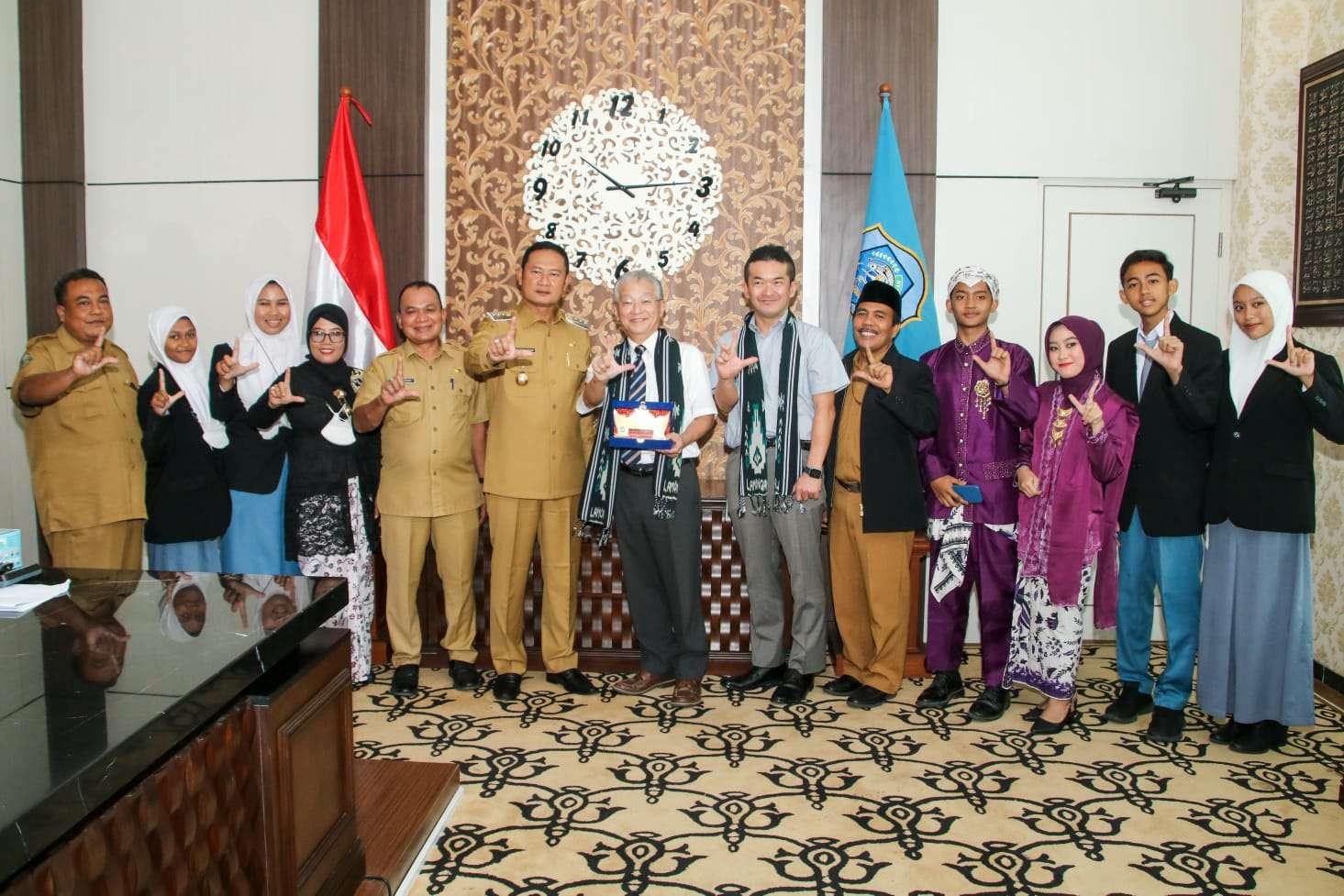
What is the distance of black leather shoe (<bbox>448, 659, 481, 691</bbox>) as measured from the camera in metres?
3.86

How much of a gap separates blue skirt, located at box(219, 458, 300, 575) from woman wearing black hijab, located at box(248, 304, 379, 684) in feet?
0.66

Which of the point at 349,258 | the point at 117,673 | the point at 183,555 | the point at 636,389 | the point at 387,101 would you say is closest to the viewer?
the point at 117,673

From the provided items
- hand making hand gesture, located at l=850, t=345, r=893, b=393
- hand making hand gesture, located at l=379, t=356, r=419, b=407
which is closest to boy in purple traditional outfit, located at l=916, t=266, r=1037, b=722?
hand making hand gesture, located at l=850, t=345, r=893, b=393

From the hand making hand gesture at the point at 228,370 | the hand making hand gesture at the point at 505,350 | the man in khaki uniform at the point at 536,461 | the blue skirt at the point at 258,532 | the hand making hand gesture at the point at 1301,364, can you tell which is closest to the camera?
the hand making hand gesture at the point at 1301,364

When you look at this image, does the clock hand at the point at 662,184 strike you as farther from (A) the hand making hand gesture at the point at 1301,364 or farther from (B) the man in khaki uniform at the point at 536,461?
(A) the hand making hand gesture at the point at 1301,364

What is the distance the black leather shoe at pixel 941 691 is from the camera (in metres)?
3.67

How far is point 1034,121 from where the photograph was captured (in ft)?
15.0

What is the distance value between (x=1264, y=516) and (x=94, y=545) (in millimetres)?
4135

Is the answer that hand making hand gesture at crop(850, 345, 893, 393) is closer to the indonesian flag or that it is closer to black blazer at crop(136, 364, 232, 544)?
the indonesian flag

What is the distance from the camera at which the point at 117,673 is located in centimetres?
142

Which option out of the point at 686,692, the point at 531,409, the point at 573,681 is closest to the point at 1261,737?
the point at 686,692

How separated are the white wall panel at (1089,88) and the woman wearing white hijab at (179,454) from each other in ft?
11.1

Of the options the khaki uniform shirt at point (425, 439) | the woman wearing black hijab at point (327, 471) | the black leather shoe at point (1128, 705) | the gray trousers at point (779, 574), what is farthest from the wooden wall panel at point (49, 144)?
the black leather shoe at point (1128, 705)

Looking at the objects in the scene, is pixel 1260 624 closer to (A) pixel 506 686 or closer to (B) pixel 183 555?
(A) pixel 506 686
